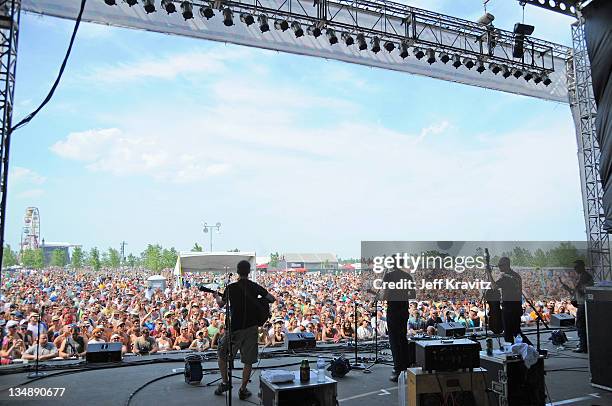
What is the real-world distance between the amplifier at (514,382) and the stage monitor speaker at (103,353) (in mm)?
4814

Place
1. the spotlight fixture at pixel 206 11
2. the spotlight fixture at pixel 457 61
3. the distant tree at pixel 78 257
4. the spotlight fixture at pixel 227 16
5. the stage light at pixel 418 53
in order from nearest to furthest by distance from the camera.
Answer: the spotlight fixture at pixel 206 11 < the spotlight fixture at pixel 227 16 < the stage light at pixel 418 53 < the spotlight fixture at pixel 457 61 < the distant tree at pixel 78 257

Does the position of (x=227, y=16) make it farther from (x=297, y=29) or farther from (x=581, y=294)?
(x=581, y=294)

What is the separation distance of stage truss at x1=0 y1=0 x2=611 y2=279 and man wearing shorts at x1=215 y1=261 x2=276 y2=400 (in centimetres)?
409

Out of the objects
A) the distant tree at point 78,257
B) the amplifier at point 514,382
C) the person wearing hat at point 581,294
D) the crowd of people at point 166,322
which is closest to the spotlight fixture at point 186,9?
the crowd of people at point 166,322

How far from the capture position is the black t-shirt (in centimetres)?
459

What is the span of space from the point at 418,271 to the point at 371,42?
9442 millimetres

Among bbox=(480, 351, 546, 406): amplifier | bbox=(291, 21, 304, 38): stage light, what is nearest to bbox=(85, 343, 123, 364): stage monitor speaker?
bbox=(480, 351, 546, 406): amplifier

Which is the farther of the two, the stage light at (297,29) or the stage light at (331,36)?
the stage light at (331,36)

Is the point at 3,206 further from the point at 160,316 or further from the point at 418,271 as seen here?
the point at 418,271

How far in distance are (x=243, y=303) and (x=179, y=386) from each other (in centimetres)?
132

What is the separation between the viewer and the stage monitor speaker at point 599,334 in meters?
4.82

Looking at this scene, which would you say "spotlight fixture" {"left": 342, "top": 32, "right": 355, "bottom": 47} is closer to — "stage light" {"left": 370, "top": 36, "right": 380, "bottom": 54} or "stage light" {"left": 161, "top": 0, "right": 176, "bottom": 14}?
"stage light" {"left": 370, "top": 36, "right": 380, "bottom": 54}

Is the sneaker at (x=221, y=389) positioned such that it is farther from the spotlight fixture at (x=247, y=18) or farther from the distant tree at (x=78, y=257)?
the distant tree at (x=78, y=257)

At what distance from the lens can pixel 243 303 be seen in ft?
15.2
